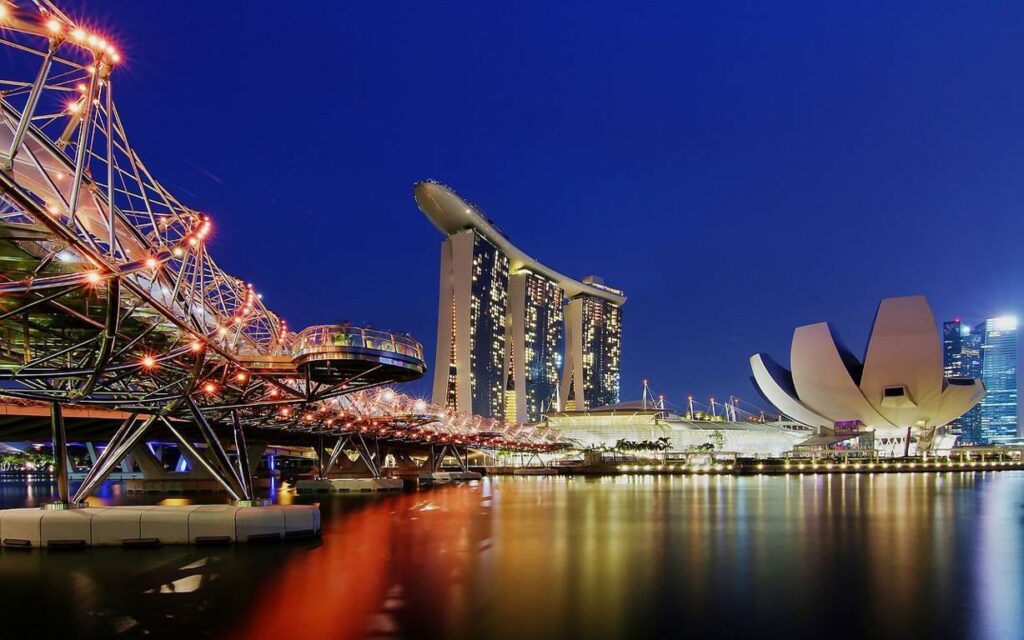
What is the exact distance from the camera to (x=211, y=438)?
2309cm

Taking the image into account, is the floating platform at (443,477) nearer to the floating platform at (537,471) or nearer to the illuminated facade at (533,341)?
the floating platform at (537,471)

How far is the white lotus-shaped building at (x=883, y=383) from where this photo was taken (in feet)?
300

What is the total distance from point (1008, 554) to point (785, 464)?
79605mm

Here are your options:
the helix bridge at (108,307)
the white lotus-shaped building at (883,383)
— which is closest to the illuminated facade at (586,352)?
the white lotus-shaped building at (883,383)

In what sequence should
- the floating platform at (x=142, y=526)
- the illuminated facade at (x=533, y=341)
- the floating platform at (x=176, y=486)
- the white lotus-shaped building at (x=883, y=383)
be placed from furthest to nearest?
the illuminated facade at (x=533, y=341)
the white lotus-shaped building at (x=883, y=383)
the floating platform at (x=176, y=486)
the floating platform at (x=142, y=526)

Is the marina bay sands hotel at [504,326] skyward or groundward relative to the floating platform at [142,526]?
skyward

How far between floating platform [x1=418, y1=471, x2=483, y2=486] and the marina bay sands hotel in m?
53.0

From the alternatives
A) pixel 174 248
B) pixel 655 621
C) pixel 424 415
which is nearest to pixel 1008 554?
pixel 655 621

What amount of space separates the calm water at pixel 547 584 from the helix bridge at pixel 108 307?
182 inches

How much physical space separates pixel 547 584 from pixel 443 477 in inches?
2033

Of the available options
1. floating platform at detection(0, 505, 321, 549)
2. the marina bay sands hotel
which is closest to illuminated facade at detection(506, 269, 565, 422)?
the marina bay sands hotel

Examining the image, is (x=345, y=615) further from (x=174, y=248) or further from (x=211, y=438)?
(x=211, y=438)

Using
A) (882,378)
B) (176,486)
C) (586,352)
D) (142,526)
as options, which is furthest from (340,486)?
(586,352)

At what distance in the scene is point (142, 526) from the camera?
19234 millimetres
